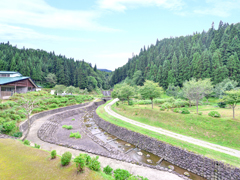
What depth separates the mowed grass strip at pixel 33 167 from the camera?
772 cm

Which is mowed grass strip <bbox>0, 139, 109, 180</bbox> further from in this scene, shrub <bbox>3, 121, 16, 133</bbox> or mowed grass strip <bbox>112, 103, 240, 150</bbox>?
mowed grass strip <bbox>112, 103, 240, 150</bbox>

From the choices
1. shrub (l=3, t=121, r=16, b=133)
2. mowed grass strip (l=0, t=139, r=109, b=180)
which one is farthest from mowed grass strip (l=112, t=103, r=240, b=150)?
shrub (l=3, t=121, r=16, b=133)

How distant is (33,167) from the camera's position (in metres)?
8.62

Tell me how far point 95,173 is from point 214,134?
15.2 m

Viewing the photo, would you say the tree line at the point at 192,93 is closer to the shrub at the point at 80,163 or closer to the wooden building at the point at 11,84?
the shrub at the point at 80,163

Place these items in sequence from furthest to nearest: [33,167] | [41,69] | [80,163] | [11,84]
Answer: [41,69] < [11,84] < [33,167] < [80,163]

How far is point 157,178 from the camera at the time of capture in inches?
376

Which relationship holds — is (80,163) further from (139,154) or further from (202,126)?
(202,126)

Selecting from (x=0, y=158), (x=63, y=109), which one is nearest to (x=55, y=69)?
(x=63, y=109)

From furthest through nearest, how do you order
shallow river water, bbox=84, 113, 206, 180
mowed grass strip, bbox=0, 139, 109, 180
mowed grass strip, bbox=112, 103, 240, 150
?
mowed grass strip, bbox=112, 103, 240, 150, shallow river water, bbox=84, 113, 206, 180, mowed grass strip, bbox=0, 139, 109, 180

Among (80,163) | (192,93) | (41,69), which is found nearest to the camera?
(80,163)

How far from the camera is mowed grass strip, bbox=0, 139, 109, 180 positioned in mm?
7719

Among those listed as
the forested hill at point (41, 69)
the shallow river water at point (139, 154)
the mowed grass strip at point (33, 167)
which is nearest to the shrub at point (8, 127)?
the mowed grass strip at point (33, 167)

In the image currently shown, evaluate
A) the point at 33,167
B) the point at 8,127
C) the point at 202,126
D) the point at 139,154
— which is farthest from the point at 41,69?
the point at 202,126
